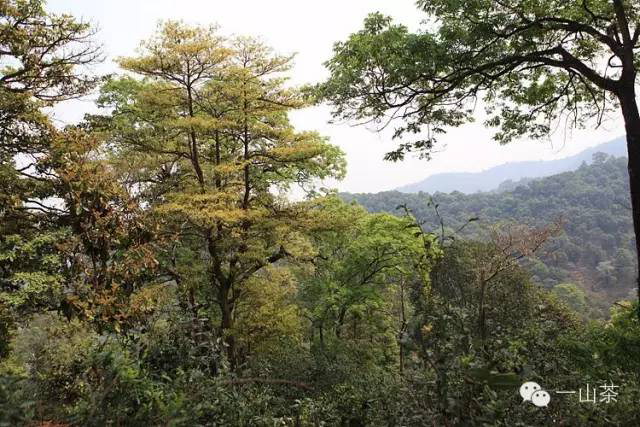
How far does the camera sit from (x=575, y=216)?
2527 inches

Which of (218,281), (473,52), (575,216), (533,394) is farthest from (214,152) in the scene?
(575,216)

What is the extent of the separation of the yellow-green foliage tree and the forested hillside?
3447 cm

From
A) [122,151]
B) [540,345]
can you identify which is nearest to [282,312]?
[122,151]

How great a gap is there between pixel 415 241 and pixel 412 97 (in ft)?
24.1

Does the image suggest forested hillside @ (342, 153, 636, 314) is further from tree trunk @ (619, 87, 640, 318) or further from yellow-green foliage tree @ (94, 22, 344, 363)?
tree trunk @ (619, 87, 640, 318)

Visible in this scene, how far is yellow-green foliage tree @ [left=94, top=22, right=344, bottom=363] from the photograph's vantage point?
10344 mm

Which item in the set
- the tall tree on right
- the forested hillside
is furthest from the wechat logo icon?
the forested hillside

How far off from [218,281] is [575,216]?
66.0 metres

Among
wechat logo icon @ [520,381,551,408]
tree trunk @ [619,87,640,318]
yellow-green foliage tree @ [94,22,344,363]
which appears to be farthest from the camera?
yellow-green foliage tree @ [94,22,344,363]

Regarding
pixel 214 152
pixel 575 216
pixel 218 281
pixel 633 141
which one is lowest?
pixel 575 216

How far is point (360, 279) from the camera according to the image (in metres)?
15.9

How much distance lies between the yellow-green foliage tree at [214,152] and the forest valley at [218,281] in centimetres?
6

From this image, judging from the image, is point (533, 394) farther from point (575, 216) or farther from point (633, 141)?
point (575, 216)

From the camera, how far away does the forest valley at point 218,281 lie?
2.54m
